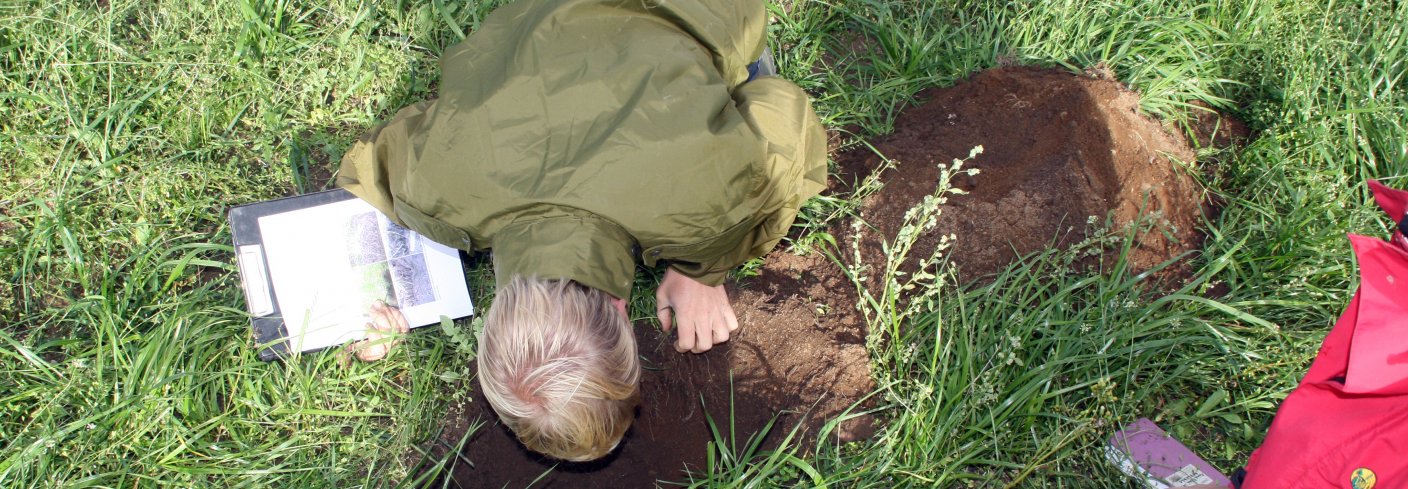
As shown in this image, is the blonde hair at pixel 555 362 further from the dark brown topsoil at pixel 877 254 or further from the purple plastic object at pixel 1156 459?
the purple plastic object at pixel 1156 459

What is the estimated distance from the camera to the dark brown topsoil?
2.34 meters

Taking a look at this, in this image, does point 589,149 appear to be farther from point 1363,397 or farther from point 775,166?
point 1363,397

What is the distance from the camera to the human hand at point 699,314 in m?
2.40

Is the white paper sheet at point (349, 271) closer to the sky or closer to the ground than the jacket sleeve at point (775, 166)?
→ closer to the ground

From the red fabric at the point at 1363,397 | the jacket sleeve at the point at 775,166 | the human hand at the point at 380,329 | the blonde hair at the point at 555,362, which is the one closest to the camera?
the red fabric at the point at 1363,397

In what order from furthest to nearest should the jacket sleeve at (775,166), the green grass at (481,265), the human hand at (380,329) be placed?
1. the human hand at (380,329)
2. the green grass at (481,265)
3. the jacket sleeve at (775,166)

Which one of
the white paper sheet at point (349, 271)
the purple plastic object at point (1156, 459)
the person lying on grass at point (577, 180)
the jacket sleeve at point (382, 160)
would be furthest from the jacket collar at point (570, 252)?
the purple plastic object at point (1156, 459)

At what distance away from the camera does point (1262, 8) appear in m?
2.65

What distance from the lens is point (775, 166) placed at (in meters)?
1.98

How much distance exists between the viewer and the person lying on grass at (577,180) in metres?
1.71

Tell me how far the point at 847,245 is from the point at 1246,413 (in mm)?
1118

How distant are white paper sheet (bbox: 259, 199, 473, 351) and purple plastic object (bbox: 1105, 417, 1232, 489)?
1830 mm

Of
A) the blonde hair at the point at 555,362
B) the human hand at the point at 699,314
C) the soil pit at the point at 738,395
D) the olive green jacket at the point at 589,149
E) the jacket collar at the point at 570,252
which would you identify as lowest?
the soil pit at the point at 738,395

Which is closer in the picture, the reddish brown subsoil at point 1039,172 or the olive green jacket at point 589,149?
the olive green jacket at point 589,149
